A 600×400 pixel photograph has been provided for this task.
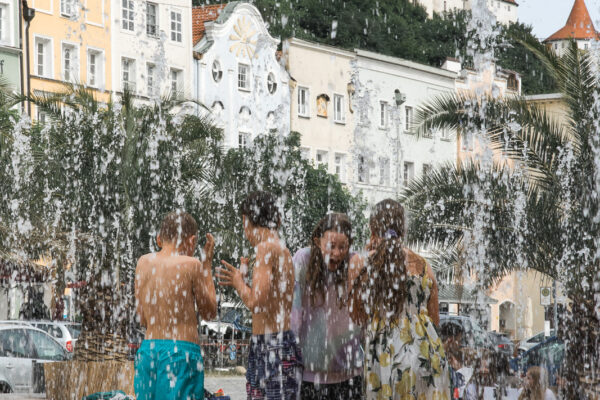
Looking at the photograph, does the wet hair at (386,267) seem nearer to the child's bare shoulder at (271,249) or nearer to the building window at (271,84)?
the child's bare shoulder at (271,249)

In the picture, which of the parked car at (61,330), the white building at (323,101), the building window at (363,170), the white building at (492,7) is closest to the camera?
the parked car at (61,330)

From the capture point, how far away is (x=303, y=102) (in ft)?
165

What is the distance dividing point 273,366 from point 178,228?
35.9 inches

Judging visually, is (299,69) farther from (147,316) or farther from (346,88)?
(147,316)

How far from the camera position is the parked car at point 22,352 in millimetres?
16227

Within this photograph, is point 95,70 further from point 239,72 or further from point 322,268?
point 322,268

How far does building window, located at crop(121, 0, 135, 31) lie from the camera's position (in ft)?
143

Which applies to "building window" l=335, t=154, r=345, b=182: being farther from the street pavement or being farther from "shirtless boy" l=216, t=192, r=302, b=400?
"shirtless boy" l=216, t=192, r=302, b=400

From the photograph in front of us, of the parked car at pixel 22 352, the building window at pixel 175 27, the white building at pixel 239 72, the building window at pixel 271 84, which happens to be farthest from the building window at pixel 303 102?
the parked car at pixel 22 352

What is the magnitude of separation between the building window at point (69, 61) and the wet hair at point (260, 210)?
37063 mm

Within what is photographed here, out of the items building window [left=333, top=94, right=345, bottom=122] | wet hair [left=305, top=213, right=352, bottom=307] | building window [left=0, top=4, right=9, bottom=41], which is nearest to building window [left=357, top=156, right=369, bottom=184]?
building window [left=333, top=94, right=345, bottom=122]

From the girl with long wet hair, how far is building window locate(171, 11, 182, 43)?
40.6 metres

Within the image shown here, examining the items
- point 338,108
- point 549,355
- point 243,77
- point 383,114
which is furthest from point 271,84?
point 549,355

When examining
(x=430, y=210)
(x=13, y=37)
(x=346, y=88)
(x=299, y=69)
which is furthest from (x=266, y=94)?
(x=430, y=210)
